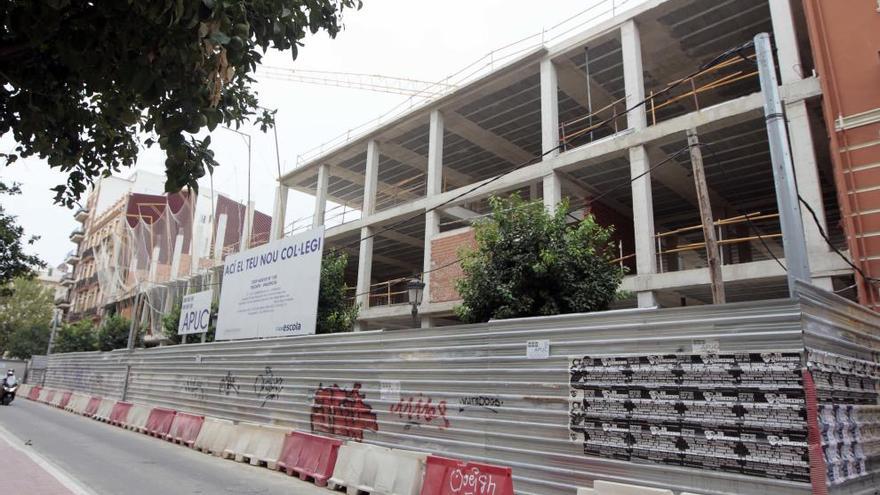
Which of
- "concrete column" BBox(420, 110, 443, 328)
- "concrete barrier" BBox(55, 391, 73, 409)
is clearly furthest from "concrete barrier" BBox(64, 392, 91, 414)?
"concrete column" BBox(420, 110, 443, 328)

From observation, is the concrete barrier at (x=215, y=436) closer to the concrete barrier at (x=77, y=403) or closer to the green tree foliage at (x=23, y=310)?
the concrete barrier at (x=77, y=403)

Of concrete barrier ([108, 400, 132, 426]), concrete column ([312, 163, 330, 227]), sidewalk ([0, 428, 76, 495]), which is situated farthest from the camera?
concrete column ([312, 163, 330, 227])

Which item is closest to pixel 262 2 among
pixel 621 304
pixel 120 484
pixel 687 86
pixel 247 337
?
pixel 120 484

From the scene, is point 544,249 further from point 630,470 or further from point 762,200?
point 762,200

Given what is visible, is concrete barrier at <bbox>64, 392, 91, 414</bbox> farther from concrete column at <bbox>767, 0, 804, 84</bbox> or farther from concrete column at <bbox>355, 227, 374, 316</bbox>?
concrete column at <bbox>767, 0, 804, 84</bbox>

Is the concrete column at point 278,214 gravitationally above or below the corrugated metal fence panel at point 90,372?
above

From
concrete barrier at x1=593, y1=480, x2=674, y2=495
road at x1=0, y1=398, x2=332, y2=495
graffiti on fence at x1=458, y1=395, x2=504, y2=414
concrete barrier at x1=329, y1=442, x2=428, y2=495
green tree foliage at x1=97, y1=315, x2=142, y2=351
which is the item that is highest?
green tree foliage at x1=97, y1=315, x2=142, y2=351

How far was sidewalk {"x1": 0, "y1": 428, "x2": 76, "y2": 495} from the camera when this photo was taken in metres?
→ 7.44

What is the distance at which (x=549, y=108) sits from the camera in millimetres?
17906

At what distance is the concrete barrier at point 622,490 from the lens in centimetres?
541

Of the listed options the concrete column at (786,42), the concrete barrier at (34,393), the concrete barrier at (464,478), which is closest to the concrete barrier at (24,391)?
the concrete barrier at (34,393)

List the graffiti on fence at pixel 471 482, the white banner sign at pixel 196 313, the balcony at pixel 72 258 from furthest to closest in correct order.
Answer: the balcony at pixel 72 258 → the white banner sign at pixel 196 313 → the graffiti on fence at pixel 471 482

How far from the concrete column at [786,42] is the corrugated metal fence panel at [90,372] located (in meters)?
26.8

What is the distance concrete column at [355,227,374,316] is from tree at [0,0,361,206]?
674 inches
